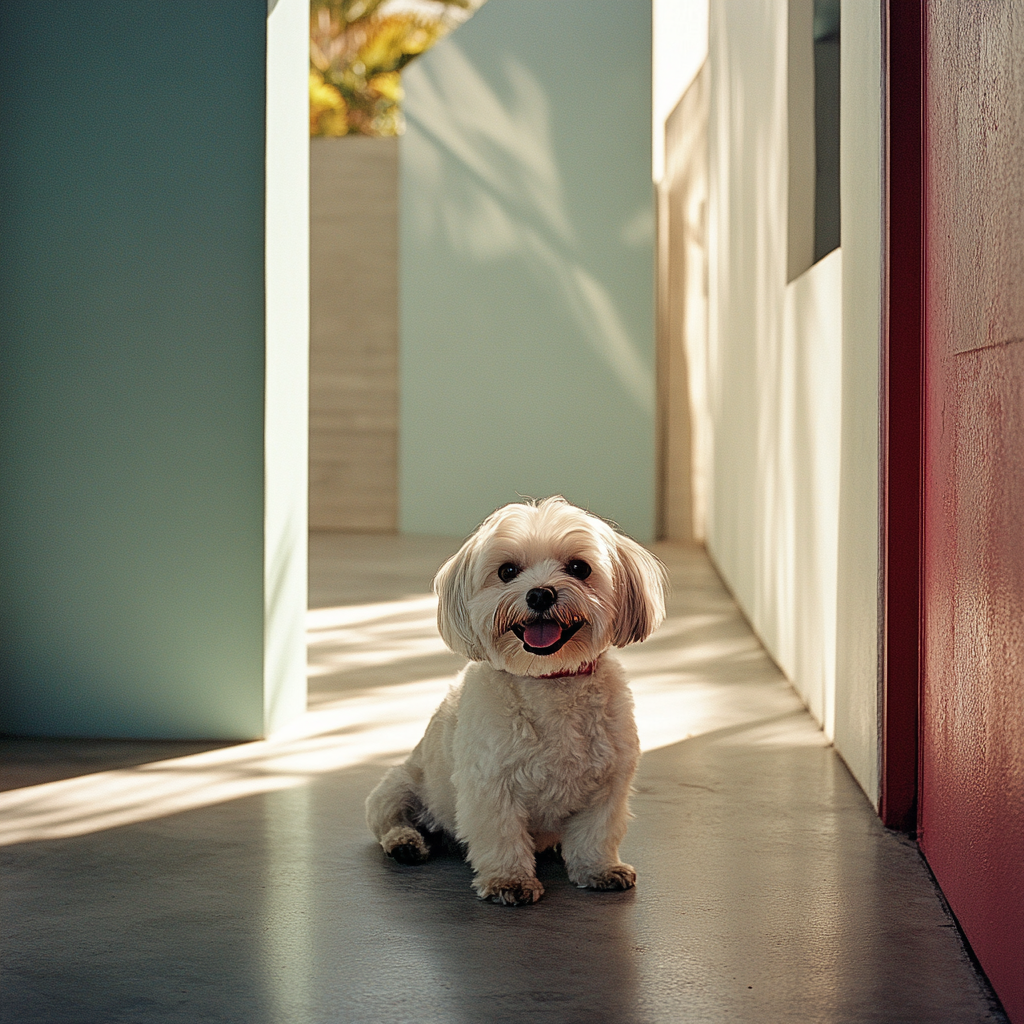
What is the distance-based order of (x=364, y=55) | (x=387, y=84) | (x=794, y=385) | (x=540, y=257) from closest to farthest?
(x=794, y=385), (x=540, y=257), (x=387, y=84), (x=364, y=55)

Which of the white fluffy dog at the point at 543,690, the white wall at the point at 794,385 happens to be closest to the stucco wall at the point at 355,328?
the white wall at the point at 794,385

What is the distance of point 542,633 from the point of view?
224 centimetres

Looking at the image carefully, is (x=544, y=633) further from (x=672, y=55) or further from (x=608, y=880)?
(x=672, y=55)

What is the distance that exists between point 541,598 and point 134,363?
1860 millimetres

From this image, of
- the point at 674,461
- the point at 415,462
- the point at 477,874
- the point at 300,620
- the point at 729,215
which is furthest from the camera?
the point at 415,462

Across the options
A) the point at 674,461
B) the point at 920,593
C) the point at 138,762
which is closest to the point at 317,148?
the point at 674,461

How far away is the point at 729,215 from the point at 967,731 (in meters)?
4.84

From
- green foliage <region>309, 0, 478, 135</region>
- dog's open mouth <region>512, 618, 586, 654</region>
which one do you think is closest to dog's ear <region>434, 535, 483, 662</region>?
dog's open mouth <region>512, 618, 586, 654</region>

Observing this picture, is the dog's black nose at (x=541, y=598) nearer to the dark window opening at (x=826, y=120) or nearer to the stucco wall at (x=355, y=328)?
the dark window opening at (x=826, y=120)

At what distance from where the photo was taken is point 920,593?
2732 mm

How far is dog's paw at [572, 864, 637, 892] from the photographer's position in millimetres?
2445

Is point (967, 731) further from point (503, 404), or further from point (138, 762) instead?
point (503, 404)

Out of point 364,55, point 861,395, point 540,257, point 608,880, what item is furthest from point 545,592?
point 364,55

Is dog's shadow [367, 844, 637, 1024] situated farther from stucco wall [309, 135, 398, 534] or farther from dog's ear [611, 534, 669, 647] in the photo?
stucco wall [309, 135, 398, 534]
